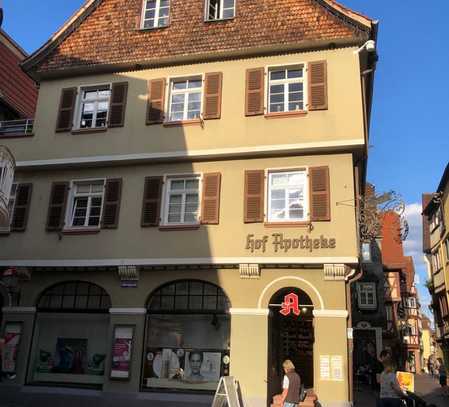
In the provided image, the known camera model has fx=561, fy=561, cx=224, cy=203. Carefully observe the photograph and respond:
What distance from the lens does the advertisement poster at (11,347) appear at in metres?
17.1

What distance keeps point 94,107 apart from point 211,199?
18.4 feet

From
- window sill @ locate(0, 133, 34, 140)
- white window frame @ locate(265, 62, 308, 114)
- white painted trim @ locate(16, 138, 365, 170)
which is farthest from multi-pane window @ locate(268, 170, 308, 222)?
window sill @ locate(0, 133, 34, 140)

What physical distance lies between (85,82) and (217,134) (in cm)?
536

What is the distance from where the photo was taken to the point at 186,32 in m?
18.7

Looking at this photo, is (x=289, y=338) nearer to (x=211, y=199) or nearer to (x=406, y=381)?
(x=406, y=381)

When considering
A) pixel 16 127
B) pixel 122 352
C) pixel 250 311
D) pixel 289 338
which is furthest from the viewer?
pixel 16 127

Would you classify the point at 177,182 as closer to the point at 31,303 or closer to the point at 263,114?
the point at 263,114

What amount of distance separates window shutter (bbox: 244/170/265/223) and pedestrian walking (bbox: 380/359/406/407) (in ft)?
19.4

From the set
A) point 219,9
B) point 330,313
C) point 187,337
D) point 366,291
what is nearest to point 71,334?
point 187,337

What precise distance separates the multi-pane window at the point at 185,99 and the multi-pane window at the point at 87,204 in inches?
130

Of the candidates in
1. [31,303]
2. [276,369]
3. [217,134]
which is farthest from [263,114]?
[31,303]

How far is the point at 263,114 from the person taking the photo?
668 inches

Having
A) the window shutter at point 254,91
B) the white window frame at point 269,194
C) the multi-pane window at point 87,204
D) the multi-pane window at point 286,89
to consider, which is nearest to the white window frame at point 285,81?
the multi-pane window at point 286,89

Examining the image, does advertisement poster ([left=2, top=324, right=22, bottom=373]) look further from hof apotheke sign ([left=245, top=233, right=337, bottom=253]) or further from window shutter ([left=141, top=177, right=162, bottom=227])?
hof apotheke sign ([left=245, top=233, right=337, bottom=253])
